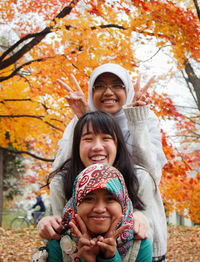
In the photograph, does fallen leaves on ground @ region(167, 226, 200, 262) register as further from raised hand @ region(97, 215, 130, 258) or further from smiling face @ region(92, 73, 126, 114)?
raised hand @ region(97, 215, 130, 258)

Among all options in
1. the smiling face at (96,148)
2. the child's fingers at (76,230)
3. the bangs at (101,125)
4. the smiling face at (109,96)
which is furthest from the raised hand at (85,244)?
the smiling face at (109,96)

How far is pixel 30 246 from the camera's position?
7098 millimetres

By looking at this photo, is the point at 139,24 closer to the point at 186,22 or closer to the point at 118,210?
the point at 186,22

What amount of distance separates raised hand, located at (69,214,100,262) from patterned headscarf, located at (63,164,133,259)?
0.10 meters

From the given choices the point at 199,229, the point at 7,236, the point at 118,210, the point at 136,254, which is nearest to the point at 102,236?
the point at 118,210

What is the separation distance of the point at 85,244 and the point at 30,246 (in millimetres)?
6654

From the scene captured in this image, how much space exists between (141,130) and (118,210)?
64 cm

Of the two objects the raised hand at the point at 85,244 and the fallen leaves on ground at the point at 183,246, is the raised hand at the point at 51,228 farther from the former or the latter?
the fallen leaves on ground at the point at 183,246

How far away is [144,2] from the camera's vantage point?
4039mm

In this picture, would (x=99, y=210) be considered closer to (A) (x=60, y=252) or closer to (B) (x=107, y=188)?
(B) (x=107, y=188)

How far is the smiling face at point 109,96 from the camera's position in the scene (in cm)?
208

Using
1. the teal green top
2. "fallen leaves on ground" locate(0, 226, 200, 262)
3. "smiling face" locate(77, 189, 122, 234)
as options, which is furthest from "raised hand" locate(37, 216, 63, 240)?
"fallen leaves on ground" locate(0, 226, 200, 262)

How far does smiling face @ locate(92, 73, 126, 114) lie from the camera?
2.08 m

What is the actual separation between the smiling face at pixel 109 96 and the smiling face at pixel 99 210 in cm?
89
